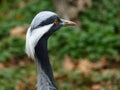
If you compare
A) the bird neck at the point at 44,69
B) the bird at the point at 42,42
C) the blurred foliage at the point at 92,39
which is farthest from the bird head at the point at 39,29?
the blurred foliage at the point at 92,39

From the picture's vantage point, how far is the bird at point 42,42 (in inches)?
250

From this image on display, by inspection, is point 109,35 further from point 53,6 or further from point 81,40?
point 53,6

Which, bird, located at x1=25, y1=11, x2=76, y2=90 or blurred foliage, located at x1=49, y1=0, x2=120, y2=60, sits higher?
bird, located at x1=25, y1=11, x2=76, y2=90

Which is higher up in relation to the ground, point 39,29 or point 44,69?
point 39,29

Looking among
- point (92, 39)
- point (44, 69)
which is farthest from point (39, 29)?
point (92, 39)

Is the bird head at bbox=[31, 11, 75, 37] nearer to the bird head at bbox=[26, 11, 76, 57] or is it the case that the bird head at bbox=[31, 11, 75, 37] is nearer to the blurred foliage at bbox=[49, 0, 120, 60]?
the bird head at bbox=[26, 11, 76, 57]

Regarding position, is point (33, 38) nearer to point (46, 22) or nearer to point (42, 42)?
point (42, 42)

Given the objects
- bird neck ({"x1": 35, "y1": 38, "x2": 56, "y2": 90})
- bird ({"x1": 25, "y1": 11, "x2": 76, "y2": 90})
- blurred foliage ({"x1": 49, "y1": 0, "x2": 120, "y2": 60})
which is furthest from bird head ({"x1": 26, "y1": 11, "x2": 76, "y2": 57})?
blurred foliage ({"x1": 49, "y1": 0, "x2": 120, "y2": 60})

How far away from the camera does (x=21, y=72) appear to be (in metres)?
10.2

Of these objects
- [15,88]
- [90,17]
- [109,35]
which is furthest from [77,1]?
[15,88]

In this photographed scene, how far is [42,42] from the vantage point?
253 inches

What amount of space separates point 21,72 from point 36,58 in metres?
3.75

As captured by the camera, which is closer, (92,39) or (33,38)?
(33,38)

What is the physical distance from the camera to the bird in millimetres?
6360
